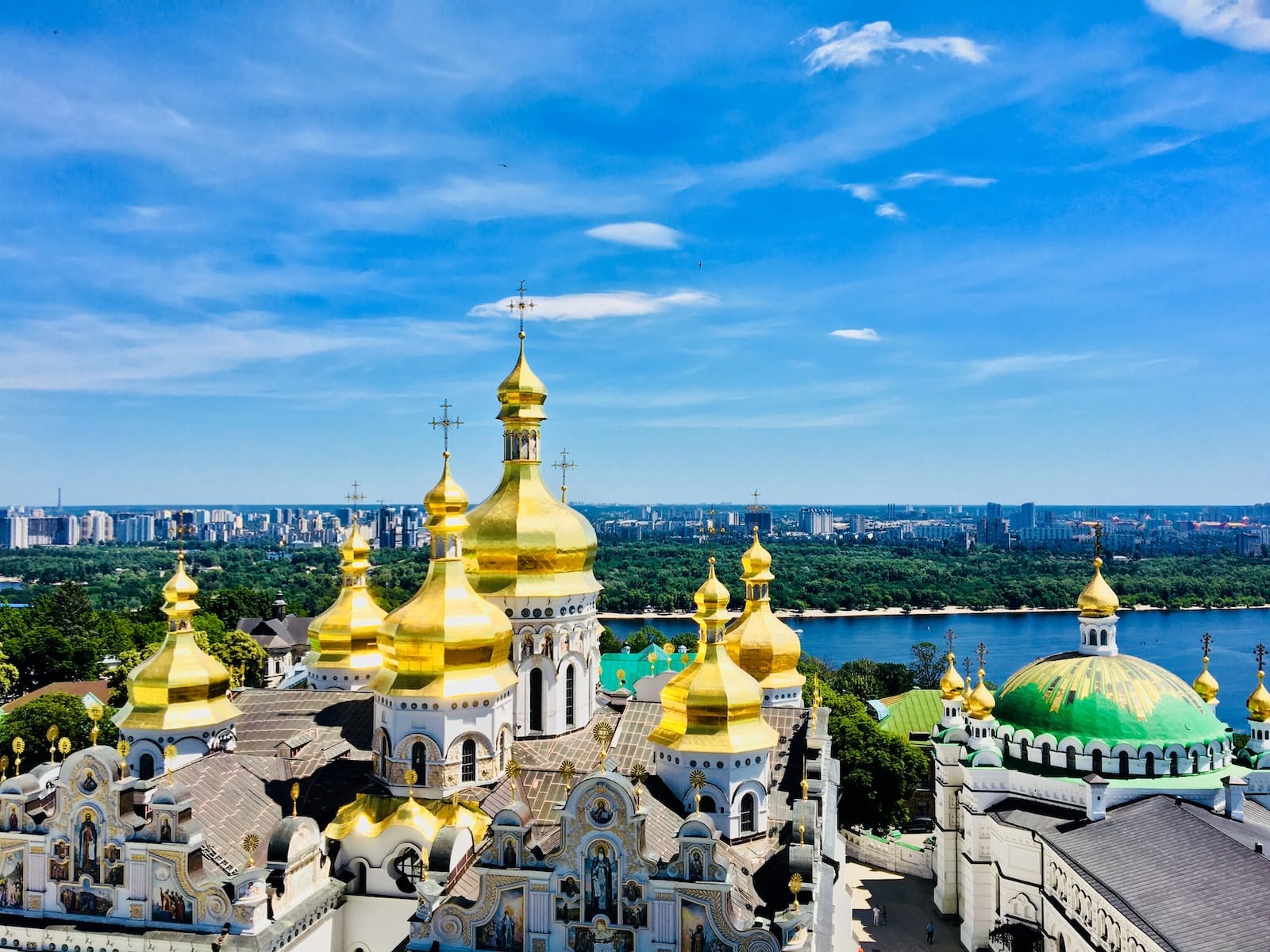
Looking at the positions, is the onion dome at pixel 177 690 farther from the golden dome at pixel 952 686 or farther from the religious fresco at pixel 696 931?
the golden dome at pixel 952 686

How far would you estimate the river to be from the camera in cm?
5788

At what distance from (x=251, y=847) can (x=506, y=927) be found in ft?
11.9

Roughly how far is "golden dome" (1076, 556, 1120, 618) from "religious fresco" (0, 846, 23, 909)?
18.9 meters

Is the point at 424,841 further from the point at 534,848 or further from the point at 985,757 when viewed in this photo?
the point at 985,757

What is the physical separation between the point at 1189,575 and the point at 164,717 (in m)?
115

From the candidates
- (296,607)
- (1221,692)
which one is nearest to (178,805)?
(1221,692)

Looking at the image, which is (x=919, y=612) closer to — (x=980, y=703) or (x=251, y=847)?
(x=980, y=703)

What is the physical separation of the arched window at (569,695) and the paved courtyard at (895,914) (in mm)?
6555

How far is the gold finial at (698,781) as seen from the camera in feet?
42.9

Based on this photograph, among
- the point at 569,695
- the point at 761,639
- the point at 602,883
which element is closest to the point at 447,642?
the point at 569,695

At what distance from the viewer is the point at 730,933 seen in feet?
35.2

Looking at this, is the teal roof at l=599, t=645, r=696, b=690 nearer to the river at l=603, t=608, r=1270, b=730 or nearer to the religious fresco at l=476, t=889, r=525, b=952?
the religious fresco at l=476, t=889, r=525, b=952

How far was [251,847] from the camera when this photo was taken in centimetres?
1184

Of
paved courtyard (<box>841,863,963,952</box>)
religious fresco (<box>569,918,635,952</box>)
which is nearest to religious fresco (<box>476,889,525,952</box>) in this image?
religious fresco (<box>569,918,635,952</box>)
